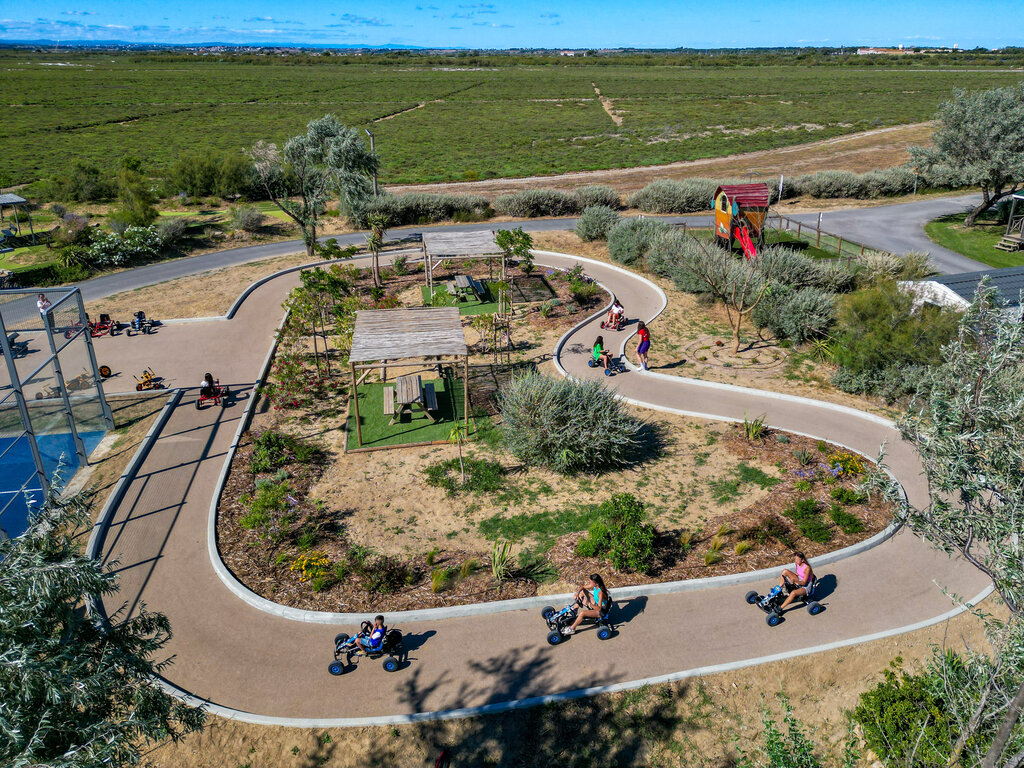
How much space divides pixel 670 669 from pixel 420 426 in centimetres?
879

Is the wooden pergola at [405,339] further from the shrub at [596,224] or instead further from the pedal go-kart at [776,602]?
the shrub at [596,224]

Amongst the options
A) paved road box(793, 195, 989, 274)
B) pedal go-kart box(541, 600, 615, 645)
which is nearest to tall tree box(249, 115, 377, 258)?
paved road box(793, 195, 989, 274)

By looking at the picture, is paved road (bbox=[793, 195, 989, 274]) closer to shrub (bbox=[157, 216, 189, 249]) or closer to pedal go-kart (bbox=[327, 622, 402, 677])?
pedal go-kart (bbox=[327, 622, 402, 677])

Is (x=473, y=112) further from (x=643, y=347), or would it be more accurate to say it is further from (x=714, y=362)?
(x=643, y=347)

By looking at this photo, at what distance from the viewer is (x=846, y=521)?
12859 mm

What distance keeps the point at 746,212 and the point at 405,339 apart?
1548cm

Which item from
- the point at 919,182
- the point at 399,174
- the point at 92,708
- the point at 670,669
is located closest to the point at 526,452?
the point at 670,669

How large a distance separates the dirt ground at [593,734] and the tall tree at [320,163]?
25021 mm

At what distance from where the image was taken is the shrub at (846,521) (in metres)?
12.8

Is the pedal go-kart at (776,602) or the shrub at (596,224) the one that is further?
the shrub at (596,224)

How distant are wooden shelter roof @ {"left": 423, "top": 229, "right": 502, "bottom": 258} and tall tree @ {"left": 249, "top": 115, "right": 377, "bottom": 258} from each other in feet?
28.5

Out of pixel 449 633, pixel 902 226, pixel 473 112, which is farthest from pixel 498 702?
pixel 473 112

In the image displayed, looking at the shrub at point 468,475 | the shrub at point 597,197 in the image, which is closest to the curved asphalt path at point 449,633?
the shrub at point 468,475

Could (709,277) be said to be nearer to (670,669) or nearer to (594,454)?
(594,454)
